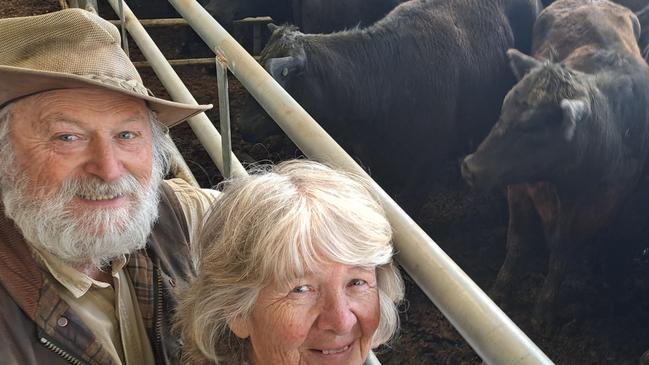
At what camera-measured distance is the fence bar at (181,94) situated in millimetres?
2712

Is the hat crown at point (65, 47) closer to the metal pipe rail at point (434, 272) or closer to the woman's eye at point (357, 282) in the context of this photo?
the metal pipe rail at point (434, 272)

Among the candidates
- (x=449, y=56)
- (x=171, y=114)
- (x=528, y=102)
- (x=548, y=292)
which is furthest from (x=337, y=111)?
(x=171, y=114)

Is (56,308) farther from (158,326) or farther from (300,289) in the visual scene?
(300,289)

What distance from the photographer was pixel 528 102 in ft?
14.5

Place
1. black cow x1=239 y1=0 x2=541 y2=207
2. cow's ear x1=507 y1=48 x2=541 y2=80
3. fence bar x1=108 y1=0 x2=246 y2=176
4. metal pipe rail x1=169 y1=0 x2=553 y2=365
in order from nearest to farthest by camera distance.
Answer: metal pipe rail x1=169 y1=0 x2=553 y2=365
fence bar x1=108 y1=0 x2=246 y2=176
cow's ear x1=507 y1=48 x2=541 y2=80
black cow x1=239 y1=0 x2=541 y2=207

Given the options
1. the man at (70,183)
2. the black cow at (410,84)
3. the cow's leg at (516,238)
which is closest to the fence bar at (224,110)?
the man at (70,183)

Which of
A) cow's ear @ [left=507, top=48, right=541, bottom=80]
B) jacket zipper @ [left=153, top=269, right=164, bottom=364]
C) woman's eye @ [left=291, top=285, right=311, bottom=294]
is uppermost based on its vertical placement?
woman's eye @ [left=291, top=285, right=311, bottom=294]

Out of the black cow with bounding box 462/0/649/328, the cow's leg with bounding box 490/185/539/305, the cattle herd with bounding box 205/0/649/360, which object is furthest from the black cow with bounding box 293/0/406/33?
the cow's leg with bounding box 490/185/539/305

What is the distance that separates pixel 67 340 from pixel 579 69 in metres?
4.46

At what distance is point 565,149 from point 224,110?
2970 mm

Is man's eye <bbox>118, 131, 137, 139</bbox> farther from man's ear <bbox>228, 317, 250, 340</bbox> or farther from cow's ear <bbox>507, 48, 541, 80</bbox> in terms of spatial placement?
cow's ear <bbox>507, 48, 541, 80</bbox>

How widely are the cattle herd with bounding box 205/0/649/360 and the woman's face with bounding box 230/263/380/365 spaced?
3.19m

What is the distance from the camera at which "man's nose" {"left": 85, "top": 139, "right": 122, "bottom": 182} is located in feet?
5.47

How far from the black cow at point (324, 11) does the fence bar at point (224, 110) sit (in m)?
5.31
